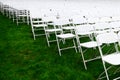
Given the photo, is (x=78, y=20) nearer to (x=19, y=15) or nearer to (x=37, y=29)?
(x=37, y=29)

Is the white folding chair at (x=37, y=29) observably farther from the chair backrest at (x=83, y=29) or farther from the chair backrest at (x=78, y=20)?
the chair backrest at (x=83, y=29)

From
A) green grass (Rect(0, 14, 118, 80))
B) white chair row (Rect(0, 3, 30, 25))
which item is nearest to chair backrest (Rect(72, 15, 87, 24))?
green grass (Rect(0, 14, 118, 80))

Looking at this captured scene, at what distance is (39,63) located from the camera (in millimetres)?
5227

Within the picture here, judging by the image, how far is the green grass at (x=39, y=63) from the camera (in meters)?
4.54

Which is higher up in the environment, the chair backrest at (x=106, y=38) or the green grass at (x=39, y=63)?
the chair backrest at (x=106, y=38)

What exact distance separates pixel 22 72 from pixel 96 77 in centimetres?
153

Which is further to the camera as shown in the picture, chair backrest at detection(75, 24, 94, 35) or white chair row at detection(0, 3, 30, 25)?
white chair row at detection(0, 3, 30, 25)

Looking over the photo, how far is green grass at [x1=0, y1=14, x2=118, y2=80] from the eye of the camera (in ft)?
14.9

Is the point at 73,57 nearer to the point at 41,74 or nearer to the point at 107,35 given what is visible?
the point at 41,74

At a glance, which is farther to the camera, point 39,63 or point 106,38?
point 39,63

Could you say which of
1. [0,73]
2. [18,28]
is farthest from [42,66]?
[18,28]

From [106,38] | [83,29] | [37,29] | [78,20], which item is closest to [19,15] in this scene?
[37,29]

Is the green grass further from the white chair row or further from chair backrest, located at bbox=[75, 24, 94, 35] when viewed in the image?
the white chair row

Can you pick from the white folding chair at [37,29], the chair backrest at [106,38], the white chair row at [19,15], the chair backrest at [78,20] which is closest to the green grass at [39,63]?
the white folding chair at [37,29]
